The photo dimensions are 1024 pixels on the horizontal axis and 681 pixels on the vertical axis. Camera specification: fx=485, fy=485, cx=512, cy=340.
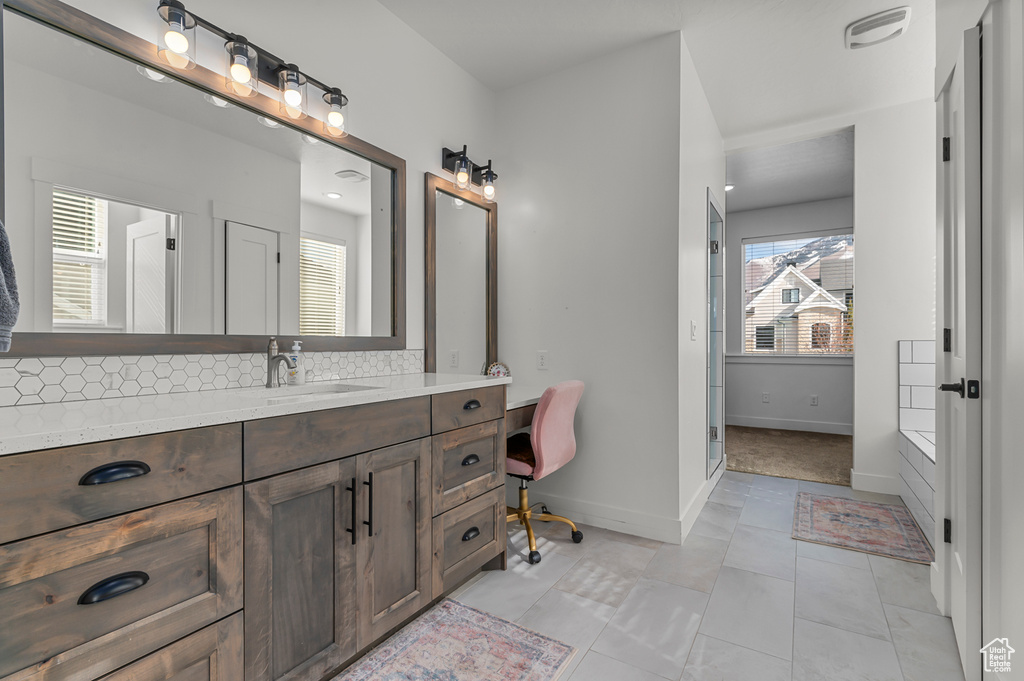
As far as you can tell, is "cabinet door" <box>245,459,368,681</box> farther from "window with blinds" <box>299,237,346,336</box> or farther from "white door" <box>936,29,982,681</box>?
"white door" <box>936,29,982,681</box>

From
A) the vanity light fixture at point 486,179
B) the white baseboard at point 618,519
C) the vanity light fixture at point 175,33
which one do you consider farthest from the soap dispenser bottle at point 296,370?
the white baseboard at point 618,519

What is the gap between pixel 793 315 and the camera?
5.74 metres

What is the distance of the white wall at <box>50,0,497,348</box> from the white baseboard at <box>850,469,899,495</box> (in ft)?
10.5

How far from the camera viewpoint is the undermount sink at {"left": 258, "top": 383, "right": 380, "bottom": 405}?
1.71m

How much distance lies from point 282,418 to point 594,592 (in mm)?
1491

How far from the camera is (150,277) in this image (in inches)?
59.8

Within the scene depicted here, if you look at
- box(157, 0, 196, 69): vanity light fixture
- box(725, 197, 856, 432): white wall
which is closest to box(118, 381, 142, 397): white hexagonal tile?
box(157, 0, 196, 69): vanity light fixture

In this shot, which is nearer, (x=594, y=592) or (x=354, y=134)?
(x=594, y=592)

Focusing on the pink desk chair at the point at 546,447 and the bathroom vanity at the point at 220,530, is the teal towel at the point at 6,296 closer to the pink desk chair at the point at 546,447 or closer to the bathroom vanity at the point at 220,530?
the bathroom vanity at the point at 220,530

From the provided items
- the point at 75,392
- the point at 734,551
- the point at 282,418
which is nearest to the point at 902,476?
the point at 734,551

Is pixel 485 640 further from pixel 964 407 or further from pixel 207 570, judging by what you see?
pixel 964 407

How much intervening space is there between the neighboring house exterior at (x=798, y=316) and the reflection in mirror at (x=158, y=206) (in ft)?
17.4

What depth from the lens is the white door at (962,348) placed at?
1488mm

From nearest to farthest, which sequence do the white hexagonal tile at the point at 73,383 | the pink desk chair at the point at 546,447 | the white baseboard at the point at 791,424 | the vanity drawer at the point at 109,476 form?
the vanity drawer at the point at 109,476 → the white hexagonal tile at the point at 73,383 → the pink desk chair at the point at 546,447 → the white baseboard at the point at 791,424
